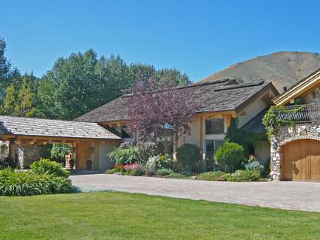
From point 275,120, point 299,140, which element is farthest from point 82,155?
point 299,140

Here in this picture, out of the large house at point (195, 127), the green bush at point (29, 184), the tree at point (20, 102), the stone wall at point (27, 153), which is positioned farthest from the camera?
the tree at point (20, 102)

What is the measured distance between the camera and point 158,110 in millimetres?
26031

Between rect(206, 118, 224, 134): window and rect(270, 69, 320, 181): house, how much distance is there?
4471 millimetres

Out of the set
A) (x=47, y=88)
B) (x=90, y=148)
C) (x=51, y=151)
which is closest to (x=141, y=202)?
(x=90, y=148)

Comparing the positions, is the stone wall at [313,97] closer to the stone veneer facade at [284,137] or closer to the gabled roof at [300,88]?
the gabled roof at [300,88]

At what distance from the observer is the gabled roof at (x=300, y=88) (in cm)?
2233

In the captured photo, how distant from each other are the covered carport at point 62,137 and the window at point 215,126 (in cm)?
757

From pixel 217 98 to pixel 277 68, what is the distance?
77.7 metres

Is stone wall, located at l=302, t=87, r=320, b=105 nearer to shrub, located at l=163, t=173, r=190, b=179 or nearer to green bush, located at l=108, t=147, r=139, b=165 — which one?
shrub, located at l=163, t=173, r=190, b=179

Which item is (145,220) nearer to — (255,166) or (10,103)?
(255,166)

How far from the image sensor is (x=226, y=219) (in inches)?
346

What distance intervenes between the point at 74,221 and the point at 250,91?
20.4 meters

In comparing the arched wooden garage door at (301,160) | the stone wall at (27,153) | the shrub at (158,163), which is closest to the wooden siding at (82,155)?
the stone wall at (27,153)

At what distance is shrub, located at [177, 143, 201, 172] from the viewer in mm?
26453
